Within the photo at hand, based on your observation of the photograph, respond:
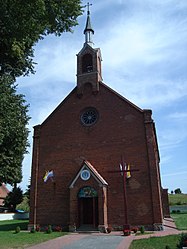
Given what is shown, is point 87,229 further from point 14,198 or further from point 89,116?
point 14,198

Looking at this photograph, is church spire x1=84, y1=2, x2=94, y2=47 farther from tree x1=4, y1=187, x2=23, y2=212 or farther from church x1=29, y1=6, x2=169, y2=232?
tree x1=4, y1=187, x2=23, y2=212

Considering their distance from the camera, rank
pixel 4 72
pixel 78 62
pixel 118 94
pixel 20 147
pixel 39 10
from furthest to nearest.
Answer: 1. pixel 78 62
2. pixel 118 94
3. pixel 20 147
4. pixel 4 72
5. pixel 39 10

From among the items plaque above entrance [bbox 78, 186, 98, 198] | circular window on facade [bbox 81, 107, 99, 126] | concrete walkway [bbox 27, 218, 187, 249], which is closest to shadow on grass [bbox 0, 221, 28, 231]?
plaque above entrance [bbox 78, 186, 98, 198]

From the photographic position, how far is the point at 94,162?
23.2m

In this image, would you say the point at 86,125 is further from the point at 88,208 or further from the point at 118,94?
the point at 88,208

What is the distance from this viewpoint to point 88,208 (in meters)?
22.3

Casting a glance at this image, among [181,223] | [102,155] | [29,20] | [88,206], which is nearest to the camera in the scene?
[29,20]

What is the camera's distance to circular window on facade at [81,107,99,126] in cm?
2458

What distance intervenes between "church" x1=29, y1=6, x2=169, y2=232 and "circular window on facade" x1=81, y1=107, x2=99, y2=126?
3.8 inches

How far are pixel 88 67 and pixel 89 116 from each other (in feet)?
17.9

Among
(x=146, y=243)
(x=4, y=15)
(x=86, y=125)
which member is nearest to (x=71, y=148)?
(x=86, y=125)

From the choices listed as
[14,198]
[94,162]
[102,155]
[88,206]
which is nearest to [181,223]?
[88,206]

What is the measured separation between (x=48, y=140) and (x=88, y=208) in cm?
750

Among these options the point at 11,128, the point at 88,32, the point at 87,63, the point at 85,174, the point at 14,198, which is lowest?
the point at 14,198
